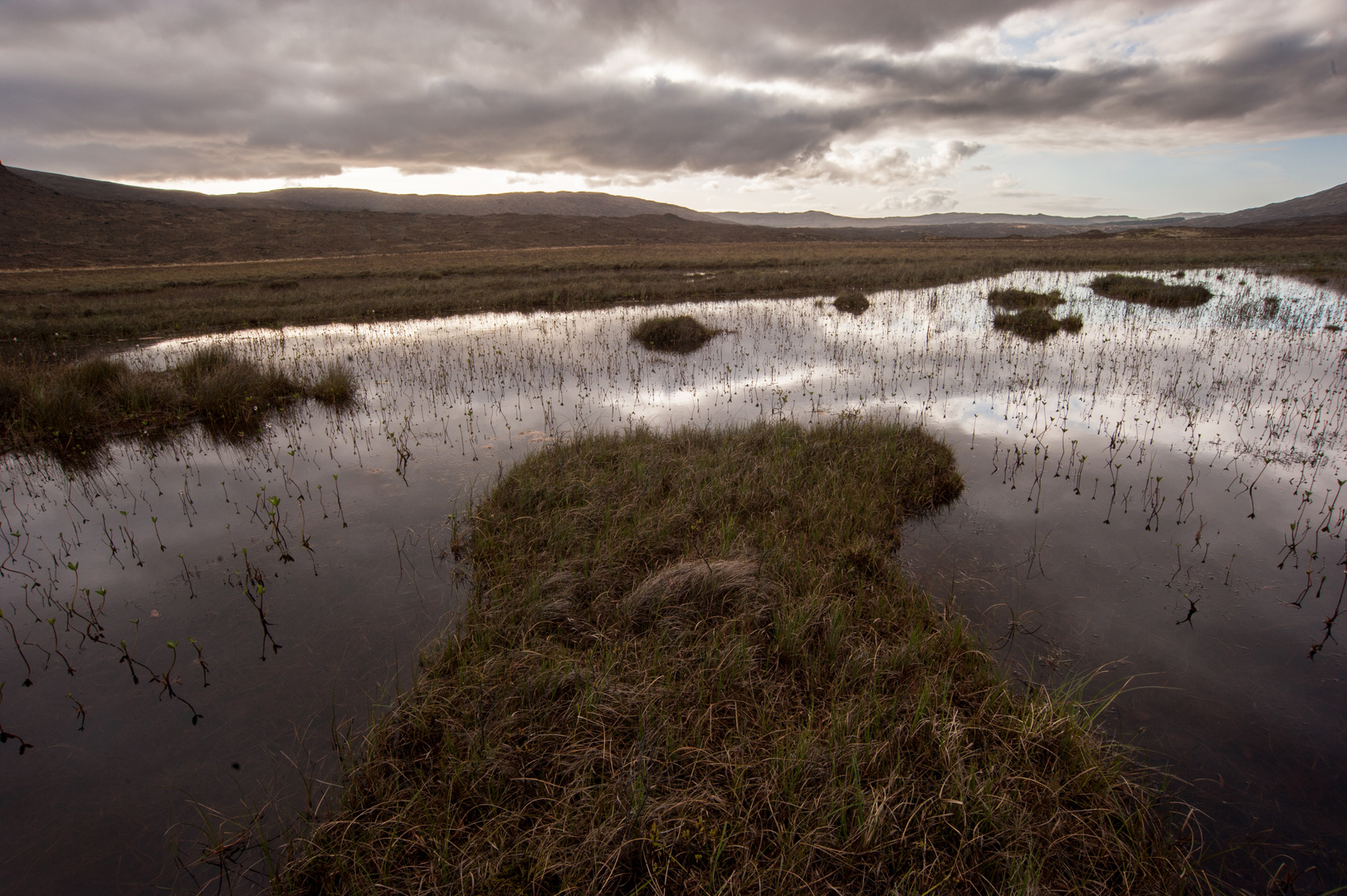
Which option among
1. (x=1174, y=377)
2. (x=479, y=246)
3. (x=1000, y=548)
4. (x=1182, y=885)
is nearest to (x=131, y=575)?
(x=1182, y=885)

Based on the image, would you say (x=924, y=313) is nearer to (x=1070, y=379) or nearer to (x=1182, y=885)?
(x=1070, y=379)

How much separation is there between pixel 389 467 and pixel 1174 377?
14.8 metres

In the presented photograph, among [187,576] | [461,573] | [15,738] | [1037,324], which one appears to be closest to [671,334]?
[1037,324]

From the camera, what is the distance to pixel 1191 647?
14.9ft

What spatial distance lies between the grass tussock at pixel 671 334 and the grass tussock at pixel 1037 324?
8.84 metres

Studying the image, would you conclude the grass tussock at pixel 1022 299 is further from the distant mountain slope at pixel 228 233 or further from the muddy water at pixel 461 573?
the distant mountain slope at pixel 228 233

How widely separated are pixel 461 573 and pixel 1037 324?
17.5 meters

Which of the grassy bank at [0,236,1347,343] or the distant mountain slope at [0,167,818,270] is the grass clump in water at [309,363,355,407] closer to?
the grassy bank at [0,236,1347,343]

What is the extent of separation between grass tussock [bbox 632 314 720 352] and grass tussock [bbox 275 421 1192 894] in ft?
35.2

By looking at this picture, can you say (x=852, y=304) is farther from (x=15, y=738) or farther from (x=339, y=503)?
(x=15, y=738)

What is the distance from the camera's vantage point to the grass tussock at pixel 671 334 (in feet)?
51.4

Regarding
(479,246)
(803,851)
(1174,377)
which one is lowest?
(803,851)

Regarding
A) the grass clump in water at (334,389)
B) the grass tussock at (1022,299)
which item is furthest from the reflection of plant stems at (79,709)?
the grass tussock at (1022,299)

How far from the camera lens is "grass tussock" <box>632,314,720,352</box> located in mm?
15664
